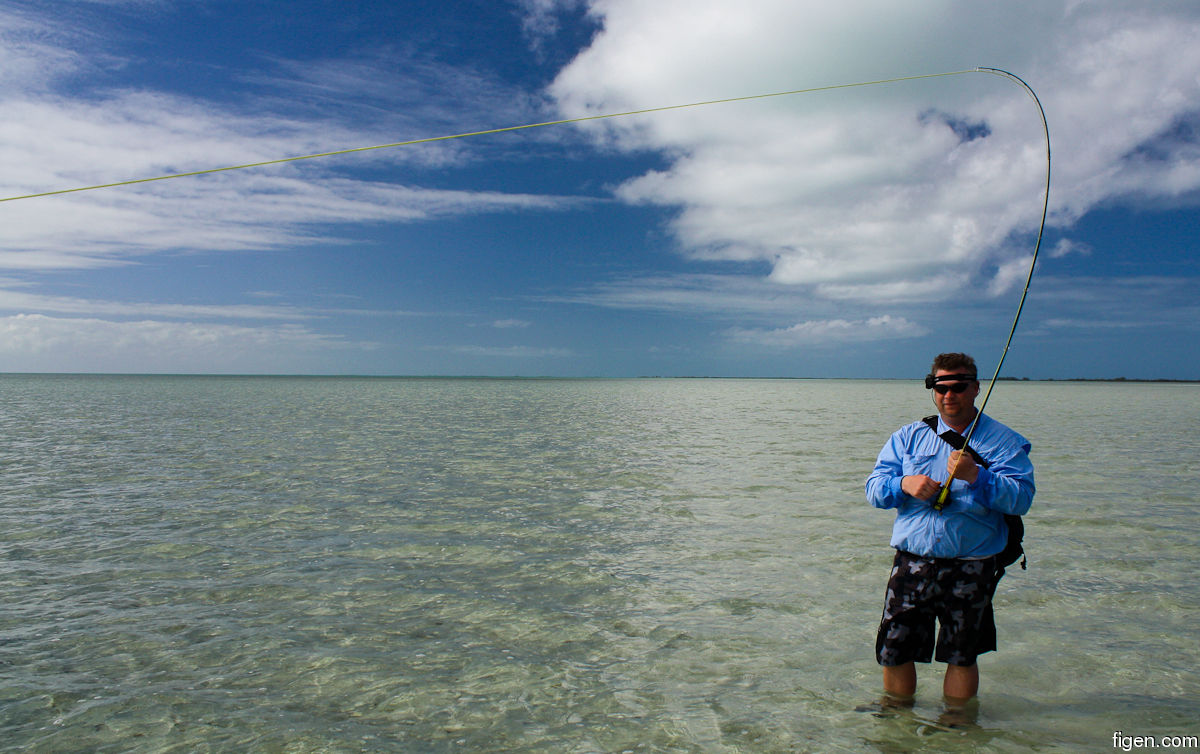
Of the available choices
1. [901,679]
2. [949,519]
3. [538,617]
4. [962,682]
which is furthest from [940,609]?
[538,617]

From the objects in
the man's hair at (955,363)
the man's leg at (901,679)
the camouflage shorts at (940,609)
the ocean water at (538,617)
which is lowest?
the ocean water at (538,617)

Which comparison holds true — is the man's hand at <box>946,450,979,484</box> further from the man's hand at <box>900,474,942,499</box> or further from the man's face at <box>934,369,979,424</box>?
the man's face at <box>934,369,979,424</box>

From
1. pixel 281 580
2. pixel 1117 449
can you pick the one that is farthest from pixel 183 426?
pixel 1117 449

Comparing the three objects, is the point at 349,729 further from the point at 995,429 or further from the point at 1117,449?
the point at 1117,449

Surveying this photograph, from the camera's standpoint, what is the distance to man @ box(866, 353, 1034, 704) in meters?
4.43

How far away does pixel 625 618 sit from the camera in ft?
24.7

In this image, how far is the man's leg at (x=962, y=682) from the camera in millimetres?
4957

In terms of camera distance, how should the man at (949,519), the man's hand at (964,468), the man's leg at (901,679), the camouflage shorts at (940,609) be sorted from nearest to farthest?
1. the man's hand at (964,468)
2. the man at (949,519)
3. the camouflage shorts at (940,609)
4. the man's leg at (901,679)

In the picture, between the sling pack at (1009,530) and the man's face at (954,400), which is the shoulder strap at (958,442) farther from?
the man's face at (954,400)

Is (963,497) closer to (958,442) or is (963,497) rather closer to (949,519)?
(949,519)

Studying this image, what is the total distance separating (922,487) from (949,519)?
1.12ft

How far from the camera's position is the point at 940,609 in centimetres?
467
